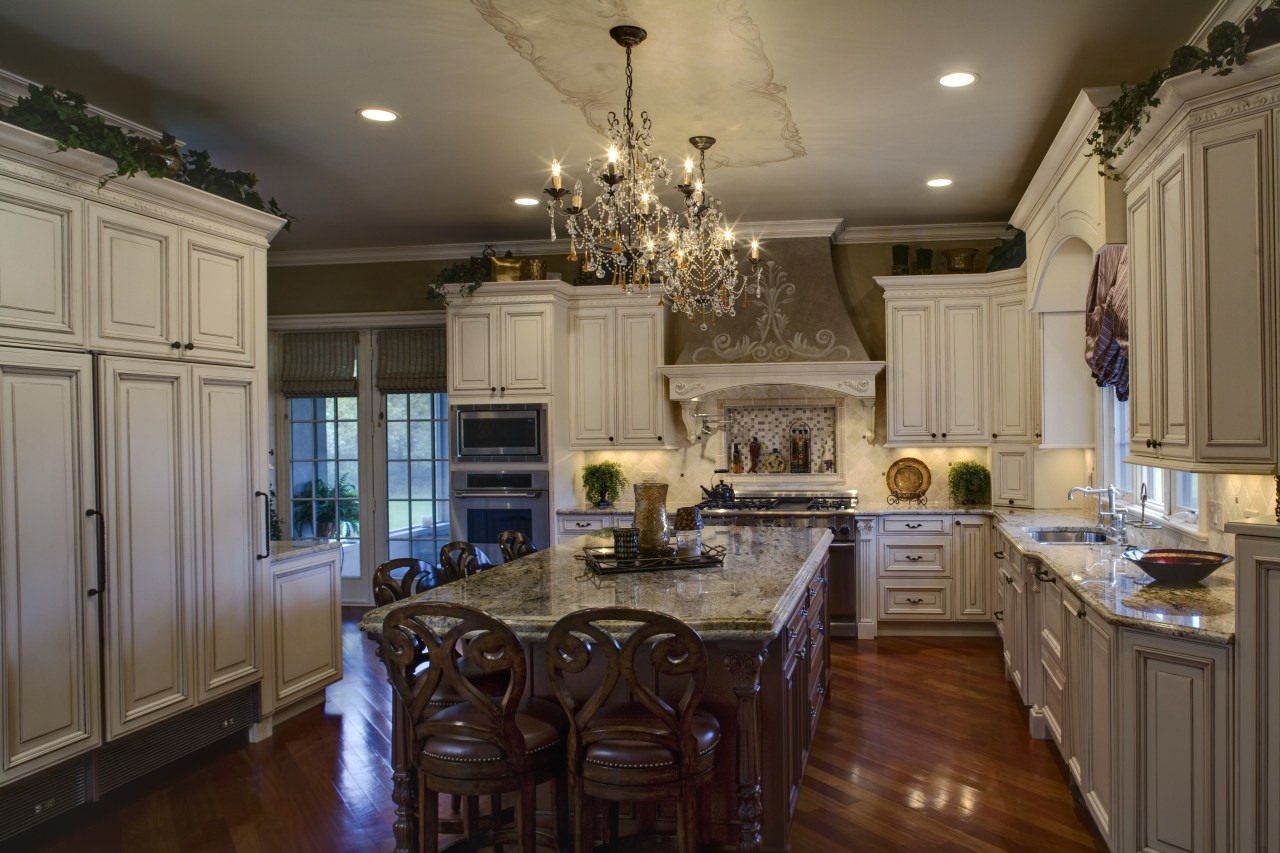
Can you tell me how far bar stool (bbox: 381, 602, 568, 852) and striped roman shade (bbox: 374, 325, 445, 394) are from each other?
15.8 ft

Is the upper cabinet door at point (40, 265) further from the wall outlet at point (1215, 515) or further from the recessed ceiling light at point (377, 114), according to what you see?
the wall outlet at point (1215, 515)

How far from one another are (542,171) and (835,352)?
2.50 metres

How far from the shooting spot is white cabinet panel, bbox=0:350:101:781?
316cm

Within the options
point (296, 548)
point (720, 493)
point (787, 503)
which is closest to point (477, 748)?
point (296, 548)

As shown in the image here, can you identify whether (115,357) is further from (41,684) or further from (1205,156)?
(1205,156)

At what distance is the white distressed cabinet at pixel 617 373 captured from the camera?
671cm

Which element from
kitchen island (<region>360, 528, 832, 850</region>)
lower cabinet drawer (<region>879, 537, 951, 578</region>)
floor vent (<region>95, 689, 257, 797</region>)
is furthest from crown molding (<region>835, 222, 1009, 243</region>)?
floor vent (<region>95, 689, 257, 797</region>)

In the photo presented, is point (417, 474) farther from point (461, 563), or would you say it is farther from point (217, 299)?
point (461, 563)

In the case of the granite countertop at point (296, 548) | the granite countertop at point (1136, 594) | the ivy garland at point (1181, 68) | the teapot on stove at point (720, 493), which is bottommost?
the granite countertop at point (296, 548)

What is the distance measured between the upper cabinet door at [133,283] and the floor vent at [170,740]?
5.32 feet

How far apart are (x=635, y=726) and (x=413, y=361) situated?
5.34 m

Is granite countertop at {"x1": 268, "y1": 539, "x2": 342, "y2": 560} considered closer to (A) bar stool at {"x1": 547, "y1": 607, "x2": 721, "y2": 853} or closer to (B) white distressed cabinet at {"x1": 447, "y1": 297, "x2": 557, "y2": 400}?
(B) white distressed cabinet at {"x1": 447, "y1": 297, "x2": 557, "y2": 400}

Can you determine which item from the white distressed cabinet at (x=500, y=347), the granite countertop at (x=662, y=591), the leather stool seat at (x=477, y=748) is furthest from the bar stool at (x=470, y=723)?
the white distressed cabinet at (x=500, y=347)

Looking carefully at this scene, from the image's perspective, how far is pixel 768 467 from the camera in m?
6.89
